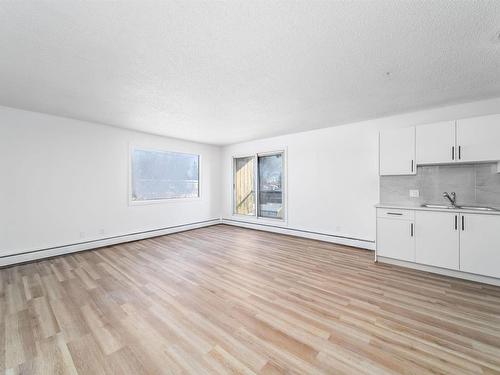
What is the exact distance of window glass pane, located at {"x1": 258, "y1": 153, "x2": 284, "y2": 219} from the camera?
5.57m

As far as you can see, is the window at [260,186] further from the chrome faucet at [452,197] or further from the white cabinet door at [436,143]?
the chrome faucet at [452,197]

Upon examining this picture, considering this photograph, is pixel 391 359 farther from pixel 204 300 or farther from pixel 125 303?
pixel 125 303

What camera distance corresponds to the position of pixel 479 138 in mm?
2820

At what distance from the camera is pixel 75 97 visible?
2.94 meters

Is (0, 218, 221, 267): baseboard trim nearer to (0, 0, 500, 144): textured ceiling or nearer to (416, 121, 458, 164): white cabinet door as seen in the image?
(0, 0, 500, 144): textured ceiling

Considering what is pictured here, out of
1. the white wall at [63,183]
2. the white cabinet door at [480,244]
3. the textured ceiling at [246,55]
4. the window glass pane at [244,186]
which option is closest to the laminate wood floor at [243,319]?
the white cabinet door at [480,244]

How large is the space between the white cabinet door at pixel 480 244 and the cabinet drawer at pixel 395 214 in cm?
56

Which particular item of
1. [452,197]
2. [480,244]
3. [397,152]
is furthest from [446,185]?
[480,244]

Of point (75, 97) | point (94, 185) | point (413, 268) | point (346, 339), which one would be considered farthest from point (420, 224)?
point (94, 185)

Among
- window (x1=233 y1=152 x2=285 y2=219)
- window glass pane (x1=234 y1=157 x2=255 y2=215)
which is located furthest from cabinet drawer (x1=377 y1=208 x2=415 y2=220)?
window glass pane (x1=234 y1=157 x2=255 y2=215)

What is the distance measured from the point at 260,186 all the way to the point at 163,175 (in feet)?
8.75

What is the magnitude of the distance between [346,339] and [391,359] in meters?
0.31

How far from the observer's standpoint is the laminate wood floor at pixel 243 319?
1488mm

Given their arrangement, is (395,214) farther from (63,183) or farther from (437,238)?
A: (63,183)
